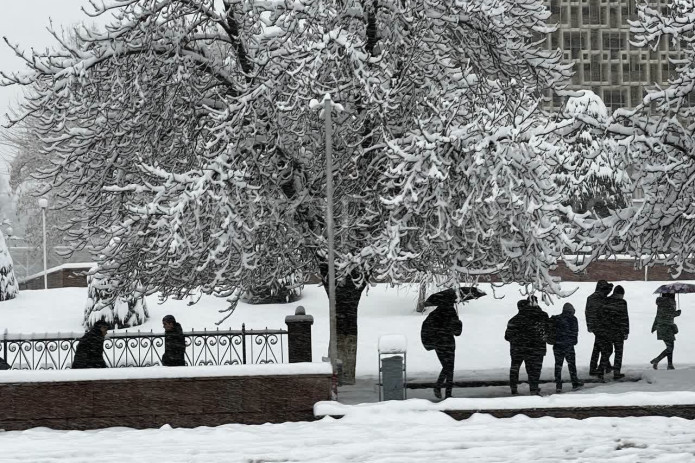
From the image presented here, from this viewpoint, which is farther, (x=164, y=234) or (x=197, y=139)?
(x=197, y=139)

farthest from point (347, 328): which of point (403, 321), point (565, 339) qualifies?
point (403, 321)

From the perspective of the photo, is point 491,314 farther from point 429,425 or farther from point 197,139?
point 429,425

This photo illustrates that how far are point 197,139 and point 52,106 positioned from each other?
275 centimetres

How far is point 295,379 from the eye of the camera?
13094 millimetres

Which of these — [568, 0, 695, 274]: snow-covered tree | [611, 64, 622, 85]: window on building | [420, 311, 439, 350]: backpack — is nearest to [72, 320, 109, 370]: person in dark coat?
[420, 311, 439, 350]: backpack

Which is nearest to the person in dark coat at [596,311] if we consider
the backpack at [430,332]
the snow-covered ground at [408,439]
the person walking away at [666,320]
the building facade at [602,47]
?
the snow-covered ground at [408,439]

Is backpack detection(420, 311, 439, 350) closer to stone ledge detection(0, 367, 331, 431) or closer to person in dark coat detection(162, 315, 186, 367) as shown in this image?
stone ledge detection(0, 367, 331, 431)

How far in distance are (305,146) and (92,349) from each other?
5.96 metres

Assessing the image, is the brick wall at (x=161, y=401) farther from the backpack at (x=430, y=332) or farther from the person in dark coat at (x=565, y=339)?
the person in dark coat at (x=565, y=339)

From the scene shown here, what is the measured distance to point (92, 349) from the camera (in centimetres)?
1476

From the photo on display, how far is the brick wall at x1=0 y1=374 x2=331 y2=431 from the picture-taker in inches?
512

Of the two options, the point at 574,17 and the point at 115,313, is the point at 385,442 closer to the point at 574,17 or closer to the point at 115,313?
the point at 115,313

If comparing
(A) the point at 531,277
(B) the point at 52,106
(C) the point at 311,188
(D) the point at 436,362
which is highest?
(B) the point at 52,106

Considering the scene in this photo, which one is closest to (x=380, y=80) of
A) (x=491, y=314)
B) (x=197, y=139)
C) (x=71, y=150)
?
(x=197, y=139)
